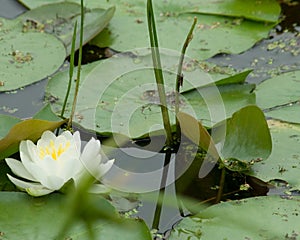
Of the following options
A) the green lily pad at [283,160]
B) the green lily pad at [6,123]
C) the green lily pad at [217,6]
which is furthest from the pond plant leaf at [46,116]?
the green lily pad at [217,6]

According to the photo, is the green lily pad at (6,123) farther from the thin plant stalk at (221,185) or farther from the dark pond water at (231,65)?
the thin plant stalk at (221,185)

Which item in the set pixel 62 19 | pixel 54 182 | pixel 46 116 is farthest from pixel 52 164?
pixel 62 19

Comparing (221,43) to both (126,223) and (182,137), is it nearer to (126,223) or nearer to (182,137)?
(182,137)

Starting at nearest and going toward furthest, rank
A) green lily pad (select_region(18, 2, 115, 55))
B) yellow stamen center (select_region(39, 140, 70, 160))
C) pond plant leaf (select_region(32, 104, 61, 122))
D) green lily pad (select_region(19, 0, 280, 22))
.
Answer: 1. yellow stamen center (select_region(39, 140, 70, 160))
2. pond plant leaf (select_region(32, 104, 61, 122))
3. green lily pad (select_region(18, 2, 115, 55))
4. green lily pad (select_region(19, 0, 280, 22))

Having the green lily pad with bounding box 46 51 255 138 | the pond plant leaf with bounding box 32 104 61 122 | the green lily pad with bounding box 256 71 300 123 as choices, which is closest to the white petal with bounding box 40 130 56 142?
the pond plant leaf with bounding box 32 104 61 122

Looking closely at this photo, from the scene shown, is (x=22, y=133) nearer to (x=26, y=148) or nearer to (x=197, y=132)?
(x=26, y=148)

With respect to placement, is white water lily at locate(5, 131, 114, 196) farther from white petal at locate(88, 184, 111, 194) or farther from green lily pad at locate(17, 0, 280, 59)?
green lily pad at locate(17, 0, 280, 59)

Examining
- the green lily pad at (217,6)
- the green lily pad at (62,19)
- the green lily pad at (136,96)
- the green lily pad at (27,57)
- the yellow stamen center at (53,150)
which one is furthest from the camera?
the green lily pad at (217,6)
